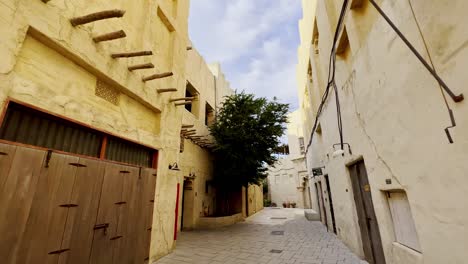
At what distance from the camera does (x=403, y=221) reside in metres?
3.09

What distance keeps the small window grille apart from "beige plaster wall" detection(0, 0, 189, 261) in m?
0.11

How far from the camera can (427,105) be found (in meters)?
2.16

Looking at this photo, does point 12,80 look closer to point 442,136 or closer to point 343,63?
point 442,136

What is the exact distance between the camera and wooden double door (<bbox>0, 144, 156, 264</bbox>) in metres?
2.28

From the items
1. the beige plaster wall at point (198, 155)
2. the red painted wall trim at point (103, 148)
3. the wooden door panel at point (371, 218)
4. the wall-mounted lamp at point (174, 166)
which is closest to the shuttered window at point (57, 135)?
the red painted wall trim at point (103, 148)

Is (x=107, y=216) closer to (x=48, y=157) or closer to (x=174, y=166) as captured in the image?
(x=48, y=157)

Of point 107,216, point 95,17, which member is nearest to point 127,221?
point 107,216

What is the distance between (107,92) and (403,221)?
566 centimetres

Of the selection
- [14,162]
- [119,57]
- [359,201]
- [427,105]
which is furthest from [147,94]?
[359,201]

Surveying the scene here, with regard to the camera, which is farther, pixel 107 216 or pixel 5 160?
pixel 107 216

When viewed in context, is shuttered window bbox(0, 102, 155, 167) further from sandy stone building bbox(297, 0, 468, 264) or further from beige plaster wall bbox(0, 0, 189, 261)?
sandy stone building bbox(297, 0, 468, 264)

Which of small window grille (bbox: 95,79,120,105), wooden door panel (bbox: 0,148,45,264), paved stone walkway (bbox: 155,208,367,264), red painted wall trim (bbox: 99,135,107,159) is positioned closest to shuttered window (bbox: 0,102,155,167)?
red painted wall trim (bbox: 99,135,107,159)

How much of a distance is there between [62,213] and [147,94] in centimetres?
290

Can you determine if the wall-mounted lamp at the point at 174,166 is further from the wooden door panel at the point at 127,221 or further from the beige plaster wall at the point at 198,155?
the beige plaster wall at the point at 198,155
